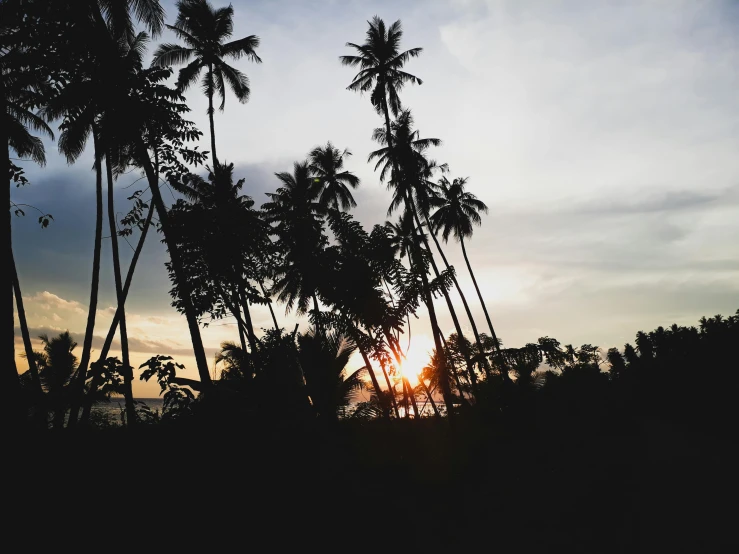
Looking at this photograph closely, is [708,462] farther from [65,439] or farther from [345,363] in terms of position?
[65,439]

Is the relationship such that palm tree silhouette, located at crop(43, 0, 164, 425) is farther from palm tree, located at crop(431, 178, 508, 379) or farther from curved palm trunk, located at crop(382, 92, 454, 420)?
palm tree, located at crop(431, 178, 508, 379)

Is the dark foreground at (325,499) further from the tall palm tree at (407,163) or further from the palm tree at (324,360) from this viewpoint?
the tall palm tree at (407,163)

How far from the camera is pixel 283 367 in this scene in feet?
25.0

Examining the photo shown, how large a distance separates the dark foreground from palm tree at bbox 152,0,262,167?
16.3m

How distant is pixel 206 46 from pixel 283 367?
63.3 feet

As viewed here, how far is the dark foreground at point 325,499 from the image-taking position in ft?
14.9

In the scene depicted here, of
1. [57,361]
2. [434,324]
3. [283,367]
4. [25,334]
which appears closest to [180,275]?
[283,367]

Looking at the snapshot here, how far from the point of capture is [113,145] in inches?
484

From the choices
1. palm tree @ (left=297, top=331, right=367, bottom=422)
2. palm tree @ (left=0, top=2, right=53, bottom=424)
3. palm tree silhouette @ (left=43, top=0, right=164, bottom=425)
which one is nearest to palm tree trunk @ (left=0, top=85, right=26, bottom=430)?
palm tree @ (left=0, top=2, right=53, bottom=424)

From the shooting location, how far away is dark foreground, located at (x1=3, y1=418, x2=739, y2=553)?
455 cm

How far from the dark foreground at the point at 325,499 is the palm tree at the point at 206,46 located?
16.3m

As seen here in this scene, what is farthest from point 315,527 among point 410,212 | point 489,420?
point 410,212

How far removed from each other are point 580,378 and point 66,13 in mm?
30224

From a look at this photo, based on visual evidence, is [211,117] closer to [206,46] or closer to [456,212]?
[206,46]
